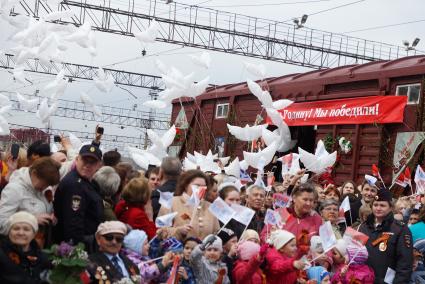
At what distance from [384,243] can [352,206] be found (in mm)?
2106

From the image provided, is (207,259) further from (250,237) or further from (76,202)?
(76,202)

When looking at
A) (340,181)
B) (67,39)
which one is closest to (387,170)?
(340,181)

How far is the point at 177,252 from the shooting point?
5488mm

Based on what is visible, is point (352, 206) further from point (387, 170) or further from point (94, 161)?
point (387, 170)

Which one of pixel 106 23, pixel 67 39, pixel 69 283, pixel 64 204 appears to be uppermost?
pixel 106 23

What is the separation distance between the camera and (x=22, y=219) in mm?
4793

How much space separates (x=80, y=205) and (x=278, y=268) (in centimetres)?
165

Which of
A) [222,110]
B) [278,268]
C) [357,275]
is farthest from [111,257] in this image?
[222,110]

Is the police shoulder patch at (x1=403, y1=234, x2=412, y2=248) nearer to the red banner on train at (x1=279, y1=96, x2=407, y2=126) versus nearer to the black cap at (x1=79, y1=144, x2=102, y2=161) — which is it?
the black cap at (x1=79, y1=144, x2=102, y2=161)

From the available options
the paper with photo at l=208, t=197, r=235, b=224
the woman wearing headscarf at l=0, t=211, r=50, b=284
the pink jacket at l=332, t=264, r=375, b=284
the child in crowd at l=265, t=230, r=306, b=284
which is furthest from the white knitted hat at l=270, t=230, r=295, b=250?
the woman wearing headscarf at l=0, t=211, r=50, b=284

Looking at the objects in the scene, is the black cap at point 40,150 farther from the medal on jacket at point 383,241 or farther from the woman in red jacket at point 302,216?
the medal on jacket at point 383,241

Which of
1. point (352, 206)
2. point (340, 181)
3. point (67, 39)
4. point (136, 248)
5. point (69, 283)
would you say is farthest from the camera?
point (340, 181)

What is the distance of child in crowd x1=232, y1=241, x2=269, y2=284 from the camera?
5.62m

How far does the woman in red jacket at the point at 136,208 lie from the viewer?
5796 mm
